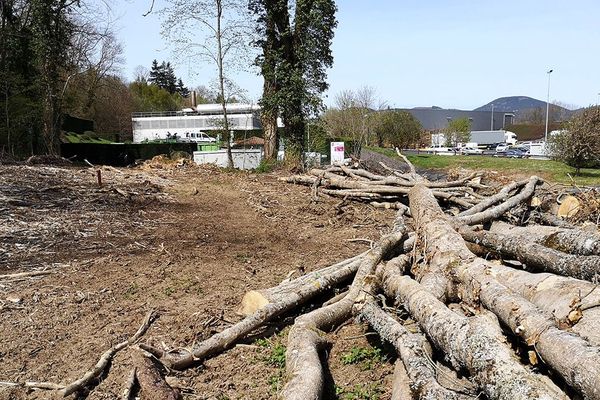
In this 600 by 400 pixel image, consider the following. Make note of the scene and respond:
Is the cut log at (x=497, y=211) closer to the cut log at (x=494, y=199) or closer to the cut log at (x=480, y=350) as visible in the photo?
the cut log at (x=494, y=199)

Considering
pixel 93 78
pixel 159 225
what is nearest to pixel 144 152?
pixel 93 78

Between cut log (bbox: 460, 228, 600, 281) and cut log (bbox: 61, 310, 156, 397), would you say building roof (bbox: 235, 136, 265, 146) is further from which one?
cut log (bbox: 61, 310, 156, 397)

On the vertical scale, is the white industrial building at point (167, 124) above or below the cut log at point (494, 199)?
above

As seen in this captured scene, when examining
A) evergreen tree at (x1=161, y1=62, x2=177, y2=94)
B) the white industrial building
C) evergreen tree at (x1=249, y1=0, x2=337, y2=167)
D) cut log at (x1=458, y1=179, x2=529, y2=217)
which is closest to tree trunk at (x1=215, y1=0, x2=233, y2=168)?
evergreen tree at (x1=249, y1=0, x2=337, y2=167)

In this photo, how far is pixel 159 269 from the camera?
5.70 meters

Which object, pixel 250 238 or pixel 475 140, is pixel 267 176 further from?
pixel 475 140

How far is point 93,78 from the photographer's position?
3528 cm

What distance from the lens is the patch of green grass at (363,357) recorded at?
3.88 meters

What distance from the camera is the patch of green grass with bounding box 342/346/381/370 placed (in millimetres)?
3875

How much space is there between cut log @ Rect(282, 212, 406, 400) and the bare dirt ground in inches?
7.3

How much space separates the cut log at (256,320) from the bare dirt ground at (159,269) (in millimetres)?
97

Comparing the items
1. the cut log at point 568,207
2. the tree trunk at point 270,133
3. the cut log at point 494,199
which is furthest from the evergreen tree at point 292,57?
the cut log at point 568,207

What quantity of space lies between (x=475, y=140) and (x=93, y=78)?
52.0m

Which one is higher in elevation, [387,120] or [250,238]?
[387,120]
